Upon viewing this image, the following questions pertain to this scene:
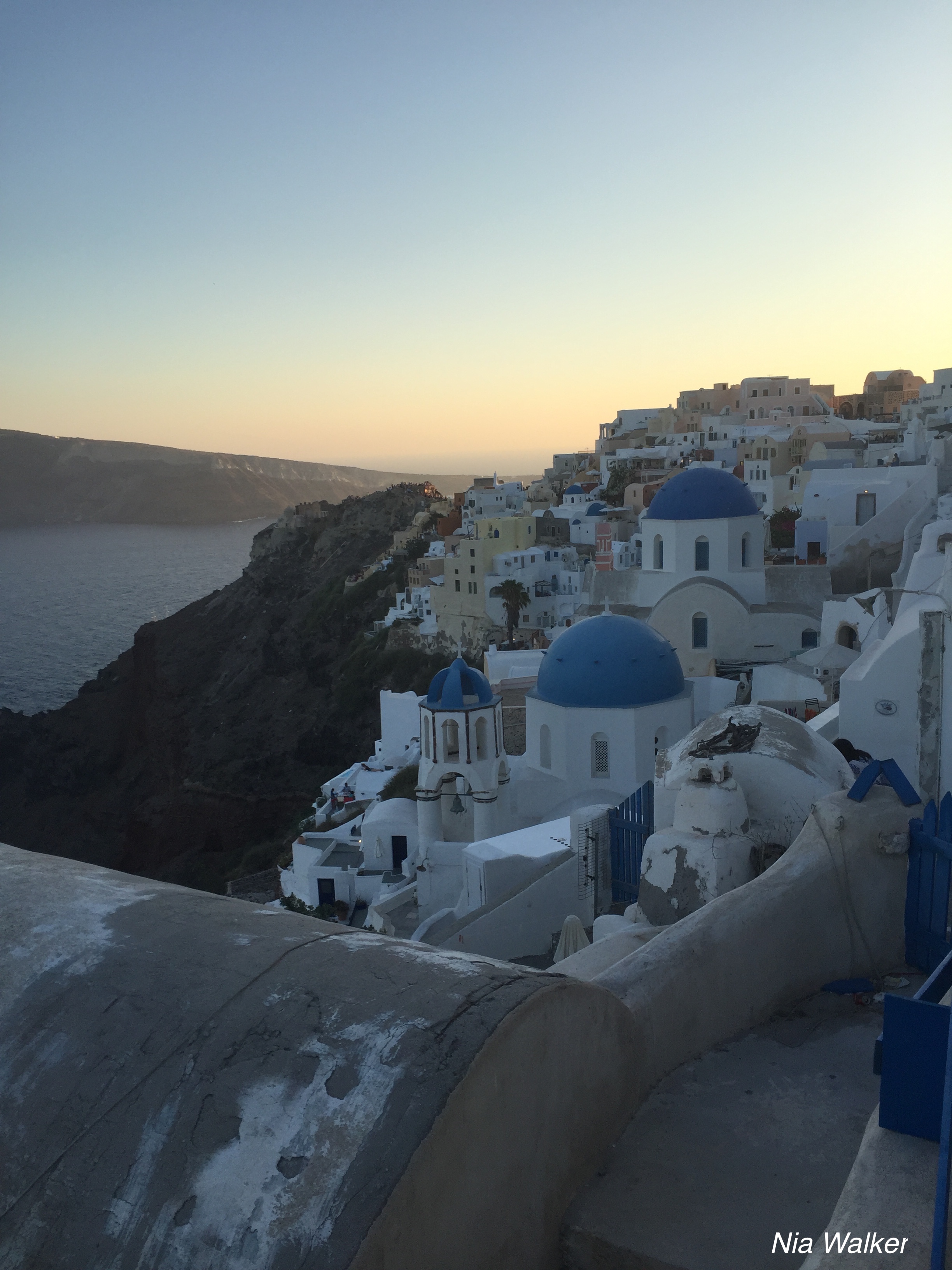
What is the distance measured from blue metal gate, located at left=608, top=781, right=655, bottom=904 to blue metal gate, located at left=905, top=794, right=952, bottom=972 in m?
5.08

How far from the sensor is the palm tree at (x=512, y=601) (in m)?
40.9

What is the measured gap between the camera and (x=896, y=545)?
25156 mm

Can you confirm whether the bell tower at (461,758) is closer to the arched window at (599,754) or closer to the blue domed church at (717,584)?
the arched window at (599,754)

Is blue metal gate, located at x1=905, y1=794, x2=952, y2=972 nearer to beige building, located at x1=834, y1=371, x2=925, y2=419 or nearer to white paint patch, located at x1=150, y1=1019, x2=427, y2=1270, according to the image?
white paint patch, located at x1=150, y1=1019, x2=427, y2=1270

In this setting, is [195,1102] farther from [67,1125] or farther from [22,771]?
[22,771]

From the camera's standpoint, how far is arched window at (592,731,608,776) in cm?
1598

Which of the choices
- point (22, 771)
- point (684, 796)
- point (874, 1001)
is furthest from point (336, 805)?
point (22, 771)

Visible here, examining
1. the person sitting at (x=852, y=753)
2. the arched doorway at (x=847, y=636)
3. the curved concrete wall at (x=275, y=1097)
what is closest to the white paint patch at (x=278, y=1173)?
the curved concrete wall at (x=275, y=1097)

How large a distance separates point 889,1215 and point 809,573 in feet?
69.6

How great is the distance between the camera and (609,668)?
16.0m

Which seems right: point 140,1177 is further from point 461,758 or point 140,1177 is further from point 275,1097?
point 461,758

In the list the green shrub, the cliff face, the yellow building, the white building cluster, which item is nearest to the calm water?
the cliff face

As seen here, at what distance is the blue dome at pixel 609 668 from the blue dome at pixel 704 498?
5.76 metres

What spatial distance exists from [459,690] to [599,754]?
2.40m
